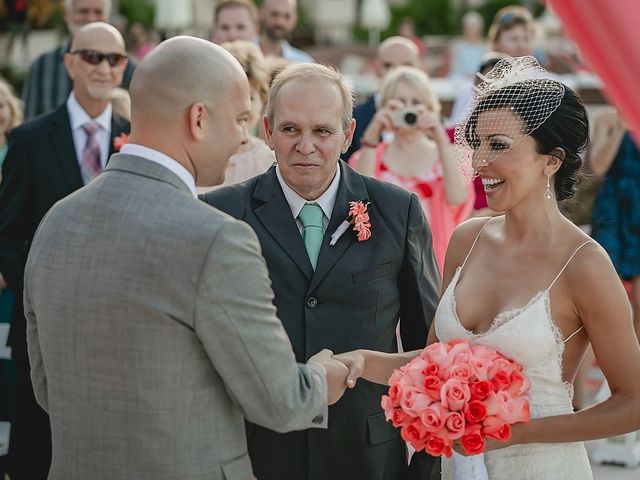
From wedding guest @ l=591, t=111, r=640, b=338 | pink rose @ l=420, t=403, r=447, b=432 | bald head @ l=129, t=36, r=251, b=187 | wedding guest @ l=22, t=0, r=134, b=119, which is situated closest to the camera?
bald head @ l=129, t=36, r=251, b=187

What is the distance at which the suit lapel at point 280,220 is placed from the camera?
343cm

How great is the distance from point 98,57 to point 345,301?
2750mm

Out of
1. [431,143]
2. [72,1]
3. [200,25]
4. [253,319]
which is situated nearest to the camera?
[253,319]

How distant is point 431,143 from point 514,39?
189 cm

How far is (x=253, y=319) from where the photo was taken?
7.94 ft

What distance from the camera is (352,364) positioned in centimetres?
306

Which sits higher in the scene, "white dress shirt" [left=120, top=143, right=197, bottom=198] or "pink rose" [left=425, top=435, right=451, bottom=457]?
"white dress shirt" [left=120, top=143, right=197, bottom=198]

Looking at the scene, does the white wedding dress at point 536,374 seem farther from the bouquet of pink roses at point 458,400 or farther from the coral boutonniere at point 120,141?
the coral boutonniere at point 120,141

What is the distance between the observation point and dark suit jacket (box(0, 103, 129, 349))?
492 centimetres

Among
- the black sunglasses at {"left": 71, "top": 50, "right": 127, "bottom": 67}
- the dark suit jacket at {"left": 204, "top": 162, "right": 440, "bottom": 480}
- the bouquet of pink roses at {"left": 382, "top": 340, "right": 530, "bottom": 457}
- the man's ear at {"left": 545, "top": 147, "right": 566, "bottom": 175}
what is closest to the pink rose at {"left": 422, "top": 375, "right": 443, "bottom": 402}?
the bouquet of pink roses at {"left": 382, "top": 340, "right": 530, "bottom": 457}

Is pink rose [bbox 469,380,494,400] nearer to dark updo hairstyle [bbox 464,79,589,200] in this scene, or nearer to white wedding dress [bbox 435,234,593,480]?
white wedding dress [bbox 435,234,593,480]

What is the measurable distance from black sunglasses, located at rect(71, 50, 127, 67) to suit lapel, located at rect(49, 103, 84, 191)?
0.41 m

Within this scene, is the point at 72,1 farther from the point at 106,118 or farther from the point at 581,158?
the point at 581,158

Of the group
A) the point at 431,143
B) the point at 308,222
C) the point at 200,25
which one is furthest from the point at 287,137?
the point at 200,25
